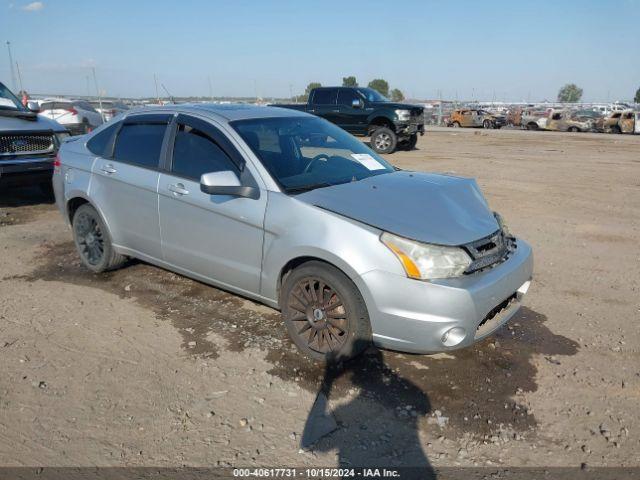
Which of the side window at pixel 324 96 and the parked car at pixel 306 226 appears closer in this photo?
the parked car at pixel 306 226

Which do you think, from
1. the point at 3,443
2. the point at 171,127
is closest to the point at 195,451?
the point at 3,443

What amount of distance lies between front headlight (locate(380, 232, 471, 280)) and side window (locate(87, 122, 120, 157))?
120 inches

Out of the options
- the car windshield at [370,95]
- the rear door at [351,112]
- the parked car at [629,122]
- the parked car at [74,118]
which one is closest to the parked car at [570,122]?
the parked car at [629,122]

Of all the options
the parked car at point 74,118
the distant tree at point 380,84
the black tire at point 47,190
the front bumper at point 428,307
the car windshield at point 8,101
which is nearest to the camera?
the front bumper at point 428,307

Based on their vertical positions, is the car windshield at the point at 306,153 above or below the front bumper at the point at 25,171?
Result: above

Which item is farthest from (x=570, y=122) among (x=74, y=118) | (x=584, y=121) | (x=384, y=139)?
(x=74, y=118)

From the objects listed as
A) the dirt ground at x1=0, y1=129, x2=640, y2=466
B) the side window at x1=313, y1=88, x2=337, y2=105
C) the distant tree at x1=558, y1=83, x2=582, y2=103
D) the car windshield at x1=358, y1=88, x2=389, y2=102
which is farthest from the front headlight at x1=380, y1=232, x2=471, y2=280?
the distant tree at x1=558, y1=83, x2=582, y2=103

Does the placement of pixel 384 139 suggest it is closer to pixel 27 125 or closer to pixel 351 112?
pixel 351 112

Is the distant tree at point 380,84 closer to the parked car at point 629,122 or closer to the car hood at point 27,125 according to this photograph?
the parked car at point 629,122

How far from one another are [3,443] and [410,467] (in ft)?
6.96

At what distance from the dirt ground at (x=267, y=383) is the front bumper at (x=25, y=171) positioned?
9.15ft

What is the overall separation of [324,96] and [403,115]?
2.72 meters

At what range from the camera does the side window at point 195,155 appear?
4039 millimetres

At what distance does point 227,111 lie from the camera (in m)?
4.40
